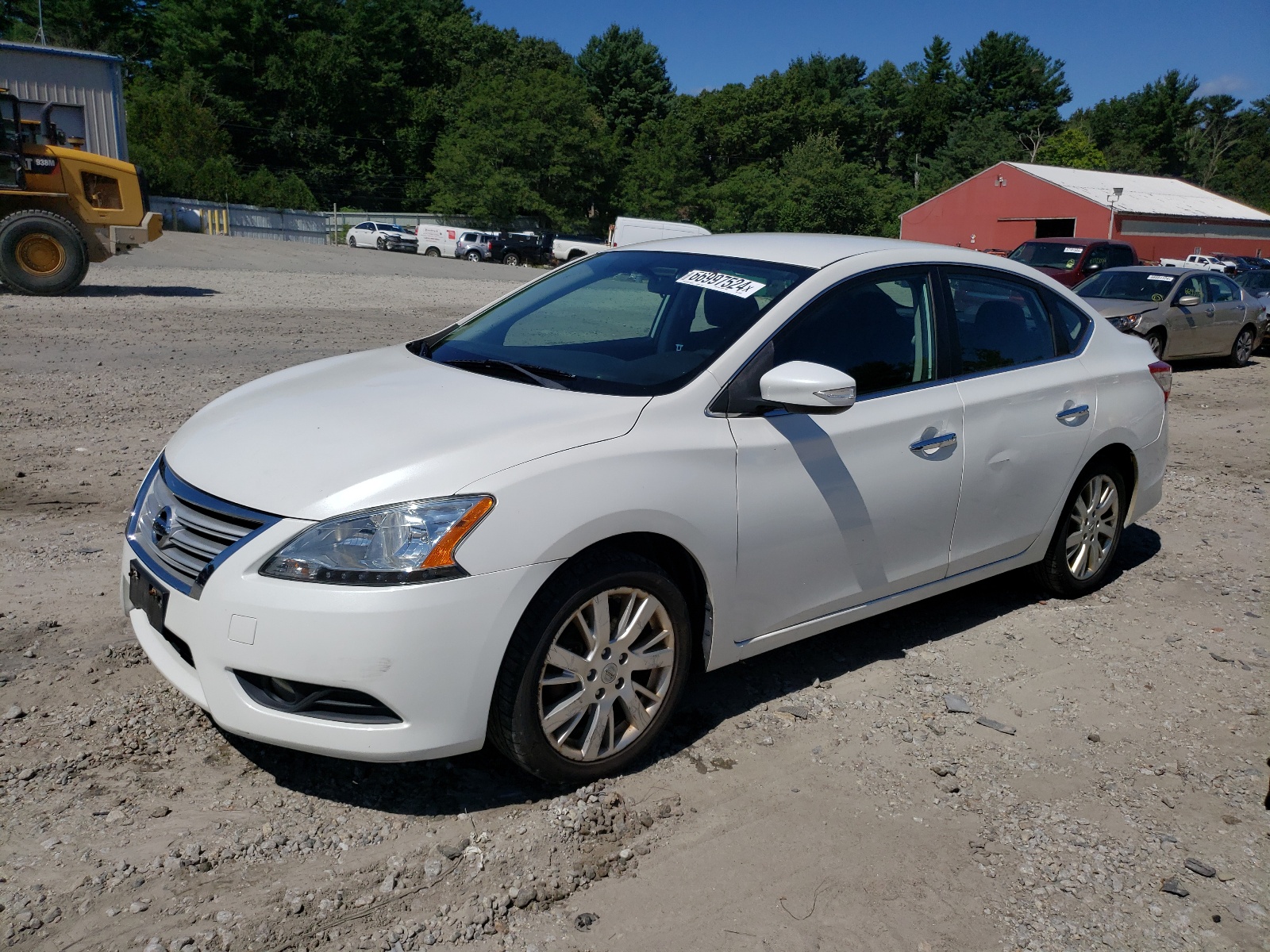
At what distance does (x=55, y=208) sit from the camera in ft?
58.0

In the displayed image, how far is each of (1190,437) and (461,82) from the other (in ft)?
245

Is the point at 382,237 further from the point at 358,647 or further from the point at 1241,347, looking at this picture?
the point at 358,647

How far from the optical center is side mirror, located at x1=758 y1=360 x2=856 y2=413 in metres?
3.50

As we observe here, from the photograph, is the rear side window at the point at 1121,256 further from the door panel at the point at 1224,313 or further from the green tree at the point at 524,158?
the green tree at the point at 524,158

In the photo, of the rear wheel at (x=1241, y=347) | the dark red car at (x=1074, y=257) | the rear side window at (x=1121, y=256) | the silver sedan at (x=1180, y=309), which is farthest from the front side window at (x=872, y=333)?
the rear side window at (x=1121, y=256)

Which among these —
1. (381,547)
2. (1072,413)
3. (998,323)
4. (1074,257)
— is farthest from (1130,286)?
(381,547)

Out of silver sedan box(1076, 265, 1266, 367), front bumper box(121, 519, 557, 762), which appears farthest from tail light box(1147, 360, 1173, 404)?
silver sedan box(1076, 265, 1266, 367)

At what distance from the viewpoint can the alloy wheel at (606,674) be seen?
3.22 m

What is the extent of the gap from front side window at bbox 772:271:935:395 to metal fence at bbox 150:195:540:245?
160 feet

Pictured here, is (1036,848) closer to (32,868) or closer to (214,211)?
(32,868)

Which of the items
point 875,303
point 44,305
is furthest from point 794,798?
point 44,305

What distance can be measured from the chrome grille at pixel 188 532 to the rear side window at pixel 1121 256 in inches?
777

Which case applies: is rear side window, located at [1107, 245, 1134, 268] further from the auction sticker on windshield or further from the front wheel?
the auction sticker on windshield

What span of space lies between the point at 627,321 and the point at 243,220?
5325 cm
